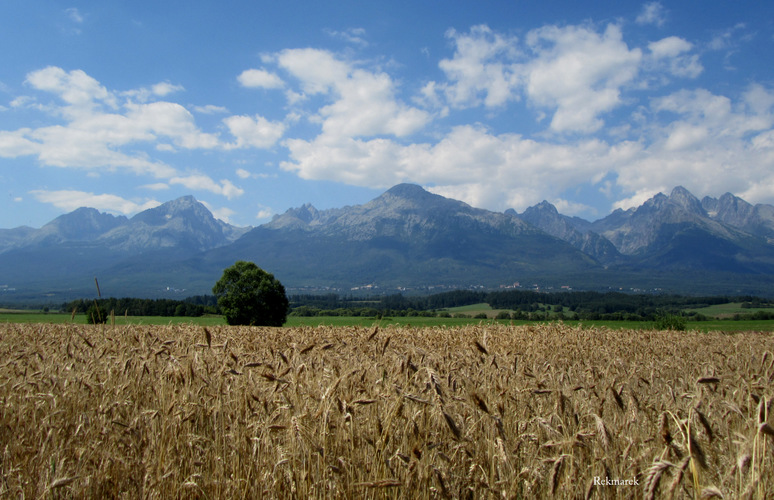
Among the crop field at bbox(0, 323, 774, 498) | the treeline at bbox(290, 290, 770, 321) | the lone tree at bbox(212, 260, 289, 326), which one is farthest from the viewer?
the treeline at bbox(290, 290, 770, 321)

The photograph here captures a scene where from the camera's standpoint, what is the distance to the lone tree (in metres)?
53.6

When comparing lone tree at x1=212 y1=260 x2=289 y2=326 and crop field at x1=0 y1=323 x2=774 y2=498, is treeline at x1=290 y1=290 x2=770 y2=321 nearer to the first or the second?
lone tree at x1=212 y1=260 x2=289 y2=326

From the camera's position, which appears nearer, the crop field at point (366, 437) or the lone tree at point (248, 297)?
the crop field at point (366, 437)

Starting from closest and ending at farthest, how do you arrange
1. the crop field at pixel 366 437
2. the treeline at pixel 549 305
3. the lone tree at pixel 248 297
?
the crop field at pixel 366 437
the lone tree at pixel 248 297
the treeline at pixel 549 305

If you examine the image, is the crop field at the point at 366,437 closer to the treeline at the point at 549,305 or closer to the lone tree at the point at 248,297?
the lone tree at the point at 248,297

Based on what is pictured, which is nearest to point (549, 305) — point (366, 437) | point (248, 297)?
point (248, 297)

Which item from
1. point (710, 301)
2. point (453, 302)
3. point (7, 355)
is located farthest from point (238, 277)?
point (710, 301)

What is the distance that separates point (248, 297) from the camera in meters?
54.2

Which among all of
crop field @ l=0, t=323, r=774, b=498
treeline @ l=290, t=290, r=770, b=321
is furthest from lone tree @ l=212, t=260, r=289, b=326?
crop field @ l=0, t=323, r=774, b=498

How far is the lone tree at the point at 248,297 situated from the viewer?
53.6 m

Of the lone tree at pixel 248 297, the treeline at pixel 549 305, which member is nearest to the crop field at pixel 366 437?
the lone tree at pixel 248 297

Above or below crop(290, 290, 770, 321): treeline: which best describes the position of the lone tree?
above

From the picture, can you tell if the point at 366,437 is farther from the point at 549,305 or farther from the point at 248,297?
the point at 549,305

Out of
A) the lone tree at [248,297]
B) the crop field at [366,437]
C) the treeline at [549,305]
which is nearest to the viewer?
the crop field at [366,437]
